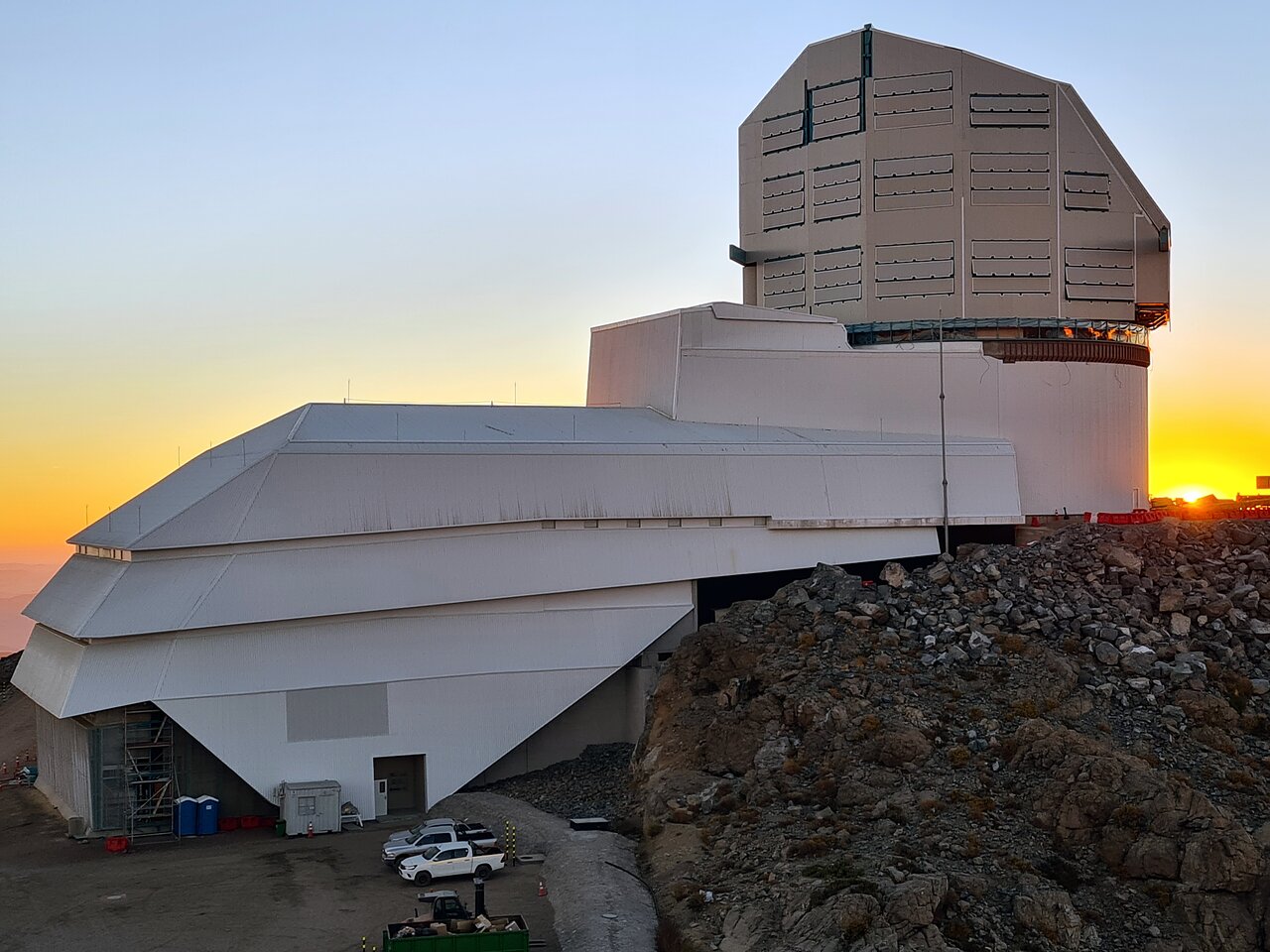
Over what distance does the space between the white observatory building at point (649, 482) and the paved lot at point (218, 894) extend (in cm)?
203

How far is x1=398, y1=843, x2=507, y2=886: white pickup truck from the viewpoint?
1264 inches

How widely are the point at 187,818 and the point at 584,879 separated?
1167cm

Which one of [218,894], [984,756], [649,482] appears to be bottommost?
[218,894]

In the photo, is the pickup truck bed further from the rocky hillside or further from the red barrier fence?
the red barrier fence

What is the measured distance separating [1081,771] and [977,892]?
16.1ft

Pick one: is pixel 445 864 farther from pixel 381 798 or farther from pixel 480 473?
pixel 480 473

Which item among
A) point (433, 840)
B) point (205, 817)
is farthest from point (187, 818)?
point (433, 840)

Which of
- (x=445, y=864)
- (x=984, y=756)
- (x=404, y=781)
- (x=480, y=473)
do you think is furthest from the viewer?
(x=480, y=473)

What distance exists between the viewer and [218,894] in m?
31.6

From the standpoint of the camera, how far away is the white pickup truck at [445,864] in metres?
32.1

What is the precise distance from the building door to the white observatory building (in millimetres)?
105

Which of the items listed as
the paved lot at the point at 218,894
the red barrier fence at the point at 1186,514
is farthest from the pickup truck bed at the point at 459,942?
the red barrier fence at the point at 1186,514

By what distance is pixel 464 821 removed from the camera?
3712 centimetres

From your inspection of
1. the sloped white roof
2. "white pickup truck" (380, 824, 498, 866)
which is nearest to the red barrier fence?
the sloped white roof
